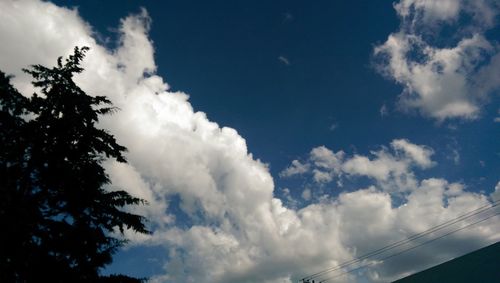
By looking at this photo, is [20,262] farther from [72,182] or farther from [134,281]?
[134,281]

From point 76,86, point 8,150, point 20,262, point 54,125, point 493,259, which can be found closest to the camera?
point 20,262

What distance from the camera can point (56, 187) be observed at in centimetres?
1141

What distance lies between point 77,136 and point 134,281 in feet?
19.4

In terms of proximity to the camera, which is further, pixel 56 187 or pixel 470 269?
pixel 470 269

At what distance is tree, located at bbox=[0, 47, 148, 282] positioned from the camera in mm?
10047

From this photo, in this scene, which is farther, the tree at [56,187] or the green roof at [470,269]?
the green roof at [470,269]

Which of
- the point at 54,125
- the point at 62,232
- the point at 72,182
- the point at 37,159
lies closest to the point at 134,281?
the point at 62,232

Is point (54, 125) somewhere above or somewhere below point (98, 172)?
above

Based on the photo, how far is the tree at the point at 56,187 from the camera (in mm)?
10047

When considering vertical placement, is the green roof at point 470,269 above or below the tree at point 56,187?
below

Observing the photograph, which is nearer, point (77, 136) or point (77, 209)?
point (77, 209)

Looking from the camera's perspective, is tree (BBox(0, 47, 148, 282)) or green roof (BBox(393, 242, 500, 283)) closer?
tree (BBox(0, 47, 148, 282))

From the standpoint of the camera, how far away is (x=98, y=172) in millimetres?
12711

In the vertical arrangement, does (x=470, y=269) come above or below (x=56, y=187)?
below
